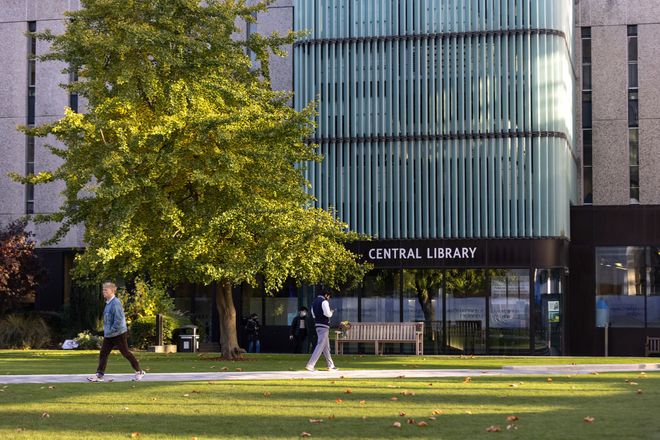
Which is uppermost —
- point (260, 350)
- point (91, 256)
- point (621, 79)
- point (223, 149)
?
point (621, 79)

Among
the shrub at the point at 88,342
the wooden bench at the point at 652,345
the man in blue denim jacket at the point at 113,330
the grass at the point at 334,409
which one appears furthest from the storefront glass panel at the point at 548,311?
the man in blue denim jacket at the point at 113,330

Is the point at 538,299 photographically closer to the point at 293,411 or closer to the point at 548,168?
the point at 548,168

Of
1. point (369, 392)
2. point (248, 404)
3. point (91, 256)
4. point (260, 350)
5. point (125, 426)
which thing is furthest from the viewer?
point (260, 350)

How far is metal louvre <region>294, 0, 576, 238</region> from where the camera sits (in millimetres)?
39469

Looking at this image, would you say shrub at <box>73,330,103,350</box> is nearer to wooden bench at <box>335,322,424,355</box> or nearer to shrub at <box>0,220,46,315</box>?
shrub at <box>0,220,46,315</box>

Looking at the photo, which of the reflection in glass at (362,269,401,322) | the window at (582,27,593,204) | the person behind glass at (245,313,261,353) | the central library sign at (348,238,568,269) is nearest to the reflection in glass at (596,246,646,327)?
the central library sign at (348,238,568,269)

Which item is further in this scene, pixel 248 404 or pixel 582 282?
pixel 582 282

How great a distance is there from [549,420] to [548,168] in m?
26.3

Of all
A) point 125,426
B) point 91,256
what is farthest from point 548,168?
point 125,426

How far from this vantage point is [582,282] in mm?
42781

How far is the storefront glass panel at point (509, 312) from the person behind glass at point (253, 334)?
322 inches

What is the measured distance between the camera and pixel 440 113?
4016 cm

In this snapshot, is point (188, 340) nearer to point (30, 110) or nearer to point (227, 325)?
point (227, 325)

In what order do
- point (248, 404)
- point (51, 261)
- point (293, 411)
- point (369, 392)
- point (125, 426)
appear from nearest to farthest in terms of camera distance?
point (125, 426) → point (293, 411) → point (248, 404) → point (369, 392) → point (51, 261)
